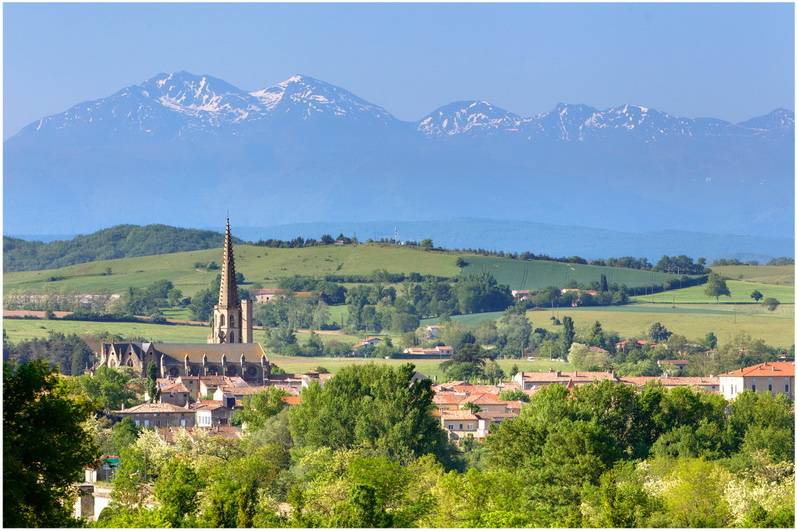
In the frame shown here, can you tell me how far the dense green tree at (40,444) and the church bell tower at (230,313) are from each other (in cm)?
12959

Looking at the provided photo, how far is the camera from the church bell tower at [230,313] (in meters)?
164

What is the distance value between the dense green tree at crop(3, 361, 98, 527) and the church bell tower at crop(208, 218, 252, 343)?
129591 mm

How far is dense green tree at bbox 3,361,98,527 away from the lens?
3123 cm

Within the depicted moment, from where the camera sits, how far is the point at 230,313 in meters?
166

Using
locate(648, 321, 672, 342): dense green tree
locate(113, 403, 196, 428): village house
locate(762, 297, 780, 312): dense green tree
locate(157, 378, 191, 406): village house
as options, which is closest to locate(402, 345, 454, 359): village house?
locate(648, 321, 672, 342): dense green tree

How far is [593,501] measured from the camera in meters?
49.1

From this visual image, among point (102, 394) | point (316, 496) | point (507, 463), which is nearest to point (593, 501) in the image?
point (316, 496)

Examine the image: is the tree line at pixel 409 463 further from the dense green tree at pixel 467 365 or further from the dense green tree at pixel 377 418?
the dense green tree at pixel 467 365

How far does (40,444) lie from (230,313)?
13456 centimetres

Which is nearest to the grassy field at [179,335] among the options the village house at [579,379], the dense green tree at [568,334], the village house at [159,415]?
the dense green tree at [568,334]

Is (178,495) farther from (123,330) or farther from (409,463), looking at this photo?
(123,330)

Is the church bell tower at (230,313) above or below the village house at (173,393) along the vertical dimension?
above

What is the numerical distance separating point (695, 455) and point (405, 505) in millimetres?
19710

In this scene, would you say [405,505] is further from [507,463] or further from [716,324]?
[716,324]
